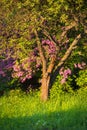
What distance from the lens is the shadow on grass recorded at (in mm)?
10039

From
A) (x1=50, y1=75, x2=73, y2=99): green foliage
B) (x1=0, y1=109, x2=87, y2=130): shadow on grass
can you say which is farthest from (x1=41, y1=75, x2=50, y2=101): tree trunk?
(x1=0, y1=109, x2=87, y2=130): shadow on grass

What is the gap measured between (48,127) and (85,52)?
626 centimetres

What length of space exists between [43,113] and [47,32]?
8.80ft

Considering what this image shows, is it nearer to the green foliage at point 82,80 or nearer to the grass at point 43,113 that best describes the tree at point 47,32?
the grass at point 43,113

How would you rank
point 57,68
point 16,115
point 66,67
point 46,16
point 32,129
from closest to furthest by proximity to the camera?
point 32,129, point 16,115, point 46,16, point 57,68, point 66,67

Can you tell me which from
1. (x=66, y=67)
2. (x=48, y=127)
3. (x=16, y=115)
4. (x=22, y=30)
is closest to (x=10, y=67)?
(x=66, y=67)

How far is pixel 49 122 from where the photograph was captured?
34.1 ft

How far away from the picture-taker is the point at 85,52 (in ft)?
52.3

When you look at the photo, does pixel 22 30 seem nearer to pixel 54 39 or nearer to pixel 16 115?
pixel 54 39

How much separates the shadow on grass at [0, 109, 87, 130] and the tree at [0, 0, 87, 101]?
7.76 ft

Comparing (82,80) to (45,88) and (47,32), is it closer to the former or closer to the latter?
(45,88)

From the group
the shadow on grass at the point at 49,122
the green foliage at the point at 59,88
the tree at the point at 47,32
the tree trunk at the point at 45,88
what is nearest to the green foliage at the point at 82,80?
the green foliage at the point at 59,88

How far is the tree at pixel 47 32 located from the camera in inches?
470

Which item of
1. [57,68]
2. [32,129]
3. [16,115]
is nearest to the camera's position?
[32,129]
